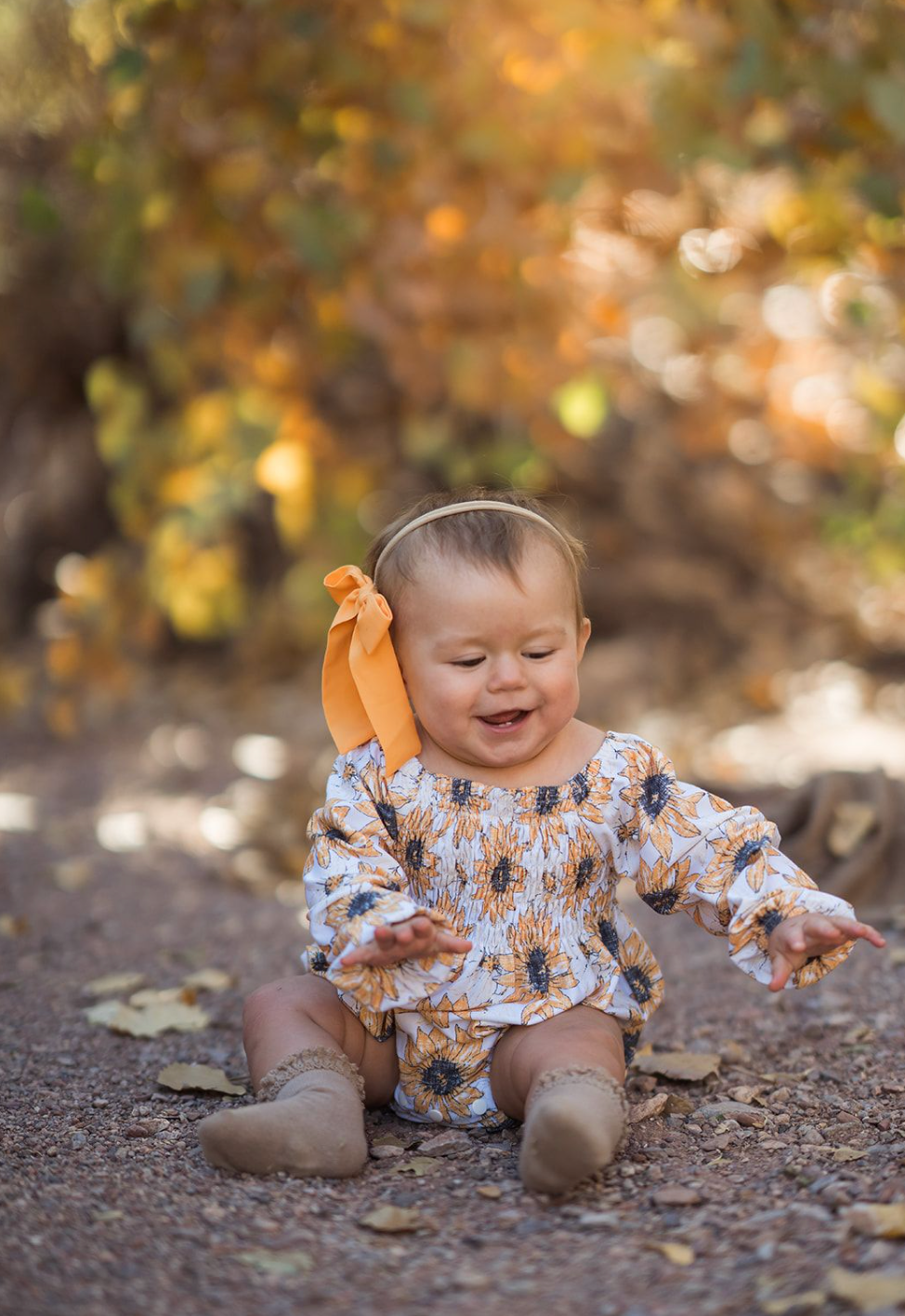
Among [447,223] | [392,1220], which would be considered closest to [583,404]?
[447,223]

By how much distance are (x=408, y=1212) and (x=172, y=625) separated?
456 cm

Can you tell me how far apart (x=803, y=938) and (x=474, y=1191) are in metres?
0.49

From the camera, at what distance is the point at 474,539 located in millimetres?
1776

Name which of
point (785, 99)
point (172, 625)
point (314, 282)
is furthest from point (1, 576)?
point (785, 99)

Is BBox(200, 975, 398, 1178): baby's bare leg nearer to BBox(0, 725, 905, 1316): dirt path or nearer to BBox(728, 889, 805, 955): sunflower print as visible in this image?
BBox(0, 725, 905, 1316): dirt path

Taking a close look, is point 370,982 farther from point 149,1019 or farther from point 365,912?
point 149,1019

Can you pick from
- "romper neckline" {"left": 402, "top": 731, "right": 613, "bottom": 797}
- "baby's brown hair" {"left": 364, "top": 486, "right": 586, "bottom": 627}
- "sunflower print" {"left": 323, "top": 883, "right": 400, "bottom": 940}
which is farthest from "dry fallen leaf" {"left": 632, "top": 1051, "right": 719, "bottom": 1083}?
"baby's brown hair" {"left": 364, "top": 486, "right": 586, "bottom": 627}

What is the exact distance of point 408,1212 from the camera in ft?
4.75

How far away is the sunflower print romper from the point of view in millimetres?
1724

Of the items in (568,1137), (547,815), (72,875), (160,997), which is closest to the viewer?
(568,1137)

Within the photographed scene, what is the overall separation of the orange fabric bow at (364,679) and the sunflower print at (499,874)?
18 cm

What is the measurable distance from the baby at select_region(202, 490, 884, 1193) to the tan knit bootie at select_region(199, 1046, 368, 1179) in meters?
0.04

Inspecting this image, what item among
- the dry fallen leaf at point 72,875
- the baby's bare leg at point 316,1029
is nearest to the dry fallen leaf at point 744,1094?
the baby's bare leg at point 316,1029

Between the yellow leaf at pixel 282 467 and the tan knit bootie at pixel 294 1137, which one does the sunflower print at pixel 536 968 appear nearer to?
the tan knit bootie at pixel 294 1137
